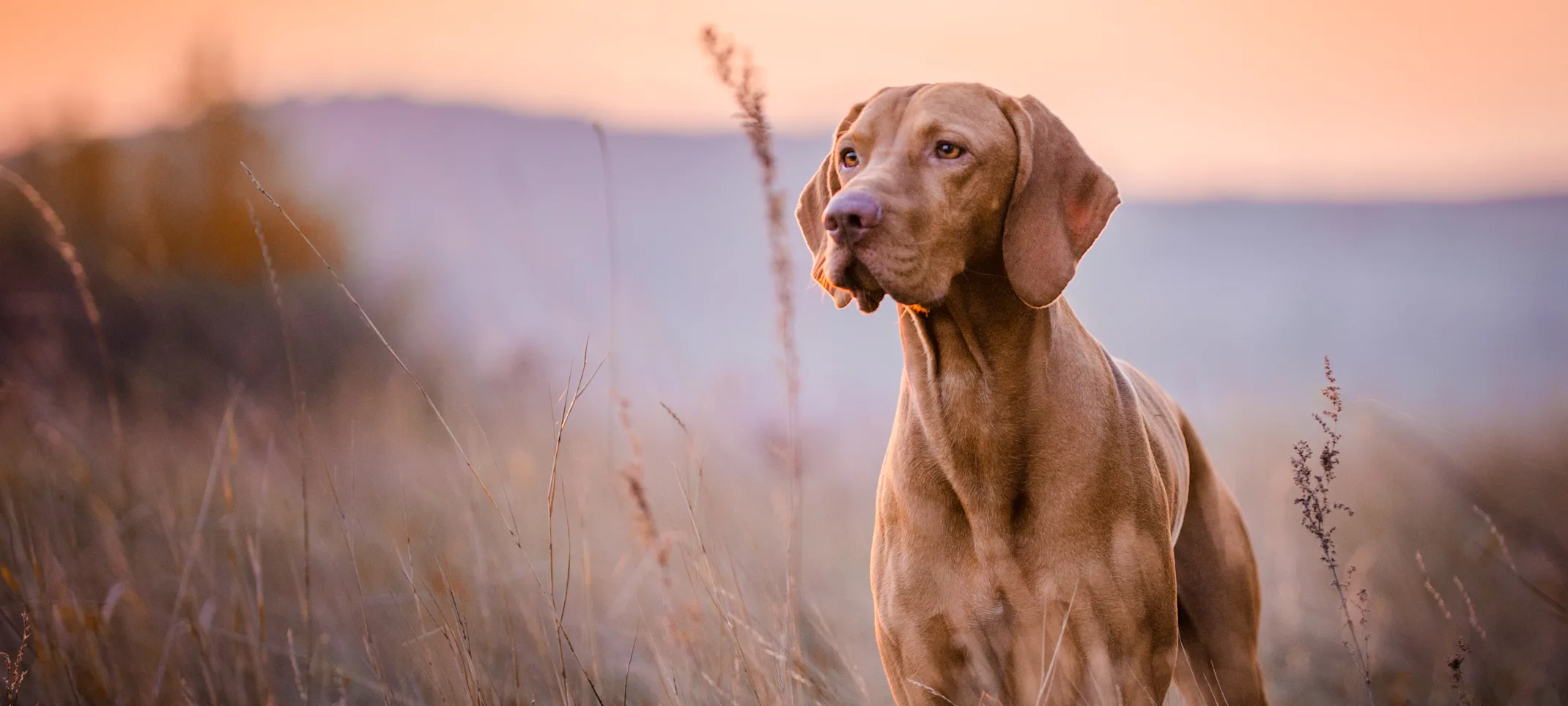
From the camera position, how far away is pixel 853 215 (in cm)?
Answer: 268

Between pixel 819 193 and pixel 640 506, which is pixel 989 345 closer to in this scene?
pixel 819 193

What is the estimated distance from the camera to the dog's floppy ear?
2916mm

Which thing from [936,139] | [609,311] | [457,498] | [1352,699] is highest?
[936,139]

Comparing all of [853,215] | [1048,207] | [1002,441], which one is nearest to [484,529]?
[1002,441]

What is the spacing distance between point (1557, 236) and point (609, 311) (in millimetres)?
14612

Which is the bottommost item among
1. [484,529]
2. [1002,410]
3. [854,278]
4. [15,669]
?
[484,529]

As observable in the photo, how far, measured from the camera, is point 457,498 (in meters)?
4.68

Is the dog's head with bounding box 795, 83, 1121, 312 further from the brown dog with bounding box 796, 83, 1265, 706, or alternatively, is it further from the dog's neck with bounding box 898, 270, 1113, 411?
the dog's neck with bounding box 898, 270, 1113, 411

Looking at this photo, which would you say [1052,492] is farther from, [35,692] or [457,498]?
[35,692]

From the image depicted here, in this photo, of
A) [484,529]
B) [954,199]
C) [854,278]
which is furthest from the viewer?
[484,529]

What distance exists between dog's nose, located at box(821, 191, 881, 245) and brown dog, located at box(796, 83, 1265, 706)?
2.2 inches

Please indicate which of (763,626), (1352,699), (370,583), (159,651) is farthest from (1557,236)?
(159,651)

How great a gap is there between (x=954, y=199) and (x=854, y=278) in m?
0.40

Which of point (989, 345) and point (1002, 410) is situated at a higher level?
point (989, 345)
